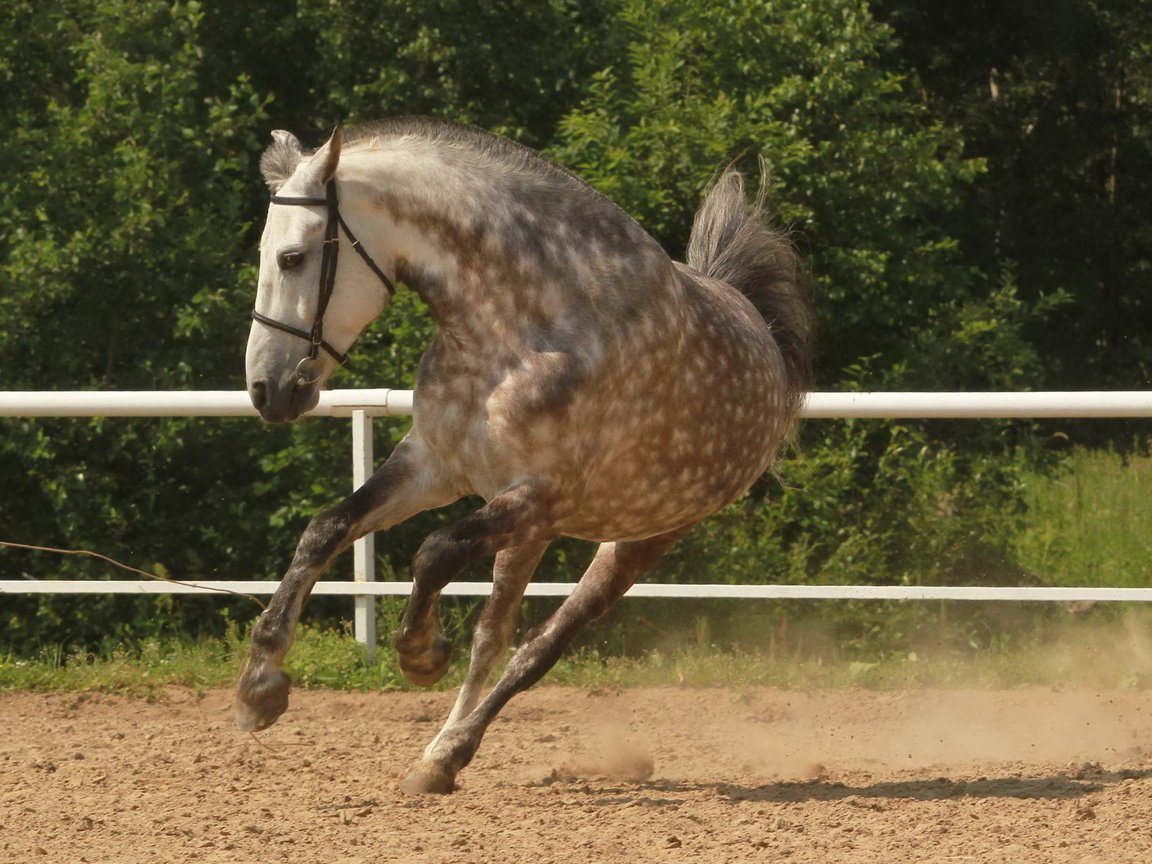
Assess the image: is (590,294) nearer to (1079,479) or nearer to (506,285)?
(506,285)

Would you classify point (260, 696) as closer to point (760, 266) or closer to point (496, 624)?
point (496, 624)

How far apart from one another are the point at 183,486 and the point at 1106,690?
5159 mm

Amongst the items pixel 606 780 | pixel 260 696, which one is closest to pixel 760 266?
pixel 606 780

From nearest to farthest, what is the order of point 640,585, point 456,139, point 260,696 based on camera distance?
point 260,696 < point 456,139 < point 640,585

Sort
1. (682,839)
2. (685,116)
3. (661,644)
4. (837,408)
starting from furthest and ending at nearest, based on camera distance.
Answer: (685,116), (661,644), (837,408), (682,839)

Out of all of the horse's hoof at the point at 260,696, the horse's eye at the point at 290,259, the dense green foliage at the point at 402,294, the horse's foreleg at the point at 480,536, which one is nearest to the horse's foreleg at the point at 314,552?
the horse's hoof at the point at 260,696

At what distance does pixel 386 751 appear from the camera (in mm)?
5914

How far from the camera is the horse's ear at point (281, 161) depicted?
4.61 meters

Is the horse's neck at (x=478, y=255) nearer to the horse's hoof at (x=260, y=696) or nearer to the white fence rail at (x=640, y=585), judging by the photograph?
the horse's hoof at (x=260, y=696)

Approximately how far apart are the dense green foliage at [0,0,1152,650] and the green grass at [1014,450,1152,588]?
0.17m

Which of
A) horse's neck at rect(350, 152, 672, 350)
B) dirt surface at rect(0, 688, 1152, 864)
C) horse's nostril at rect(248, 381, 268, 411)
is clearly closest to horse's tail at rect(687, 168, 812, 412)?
dirt surface at rect(0, 688, 1152, 864)

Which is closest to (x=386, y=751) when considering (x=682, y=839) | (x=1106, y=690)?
(x=682, y=839)

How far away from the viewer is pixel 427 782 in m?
4.96

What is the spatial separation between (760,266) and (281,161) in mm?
2251
